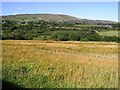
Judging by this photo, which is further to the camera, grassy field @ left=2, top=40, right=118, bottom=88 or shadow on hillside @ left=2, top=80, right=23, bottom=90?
grassy field @ left=2, top=40, right=118, bottom=88

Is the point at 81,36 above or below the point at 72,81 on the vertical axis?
below

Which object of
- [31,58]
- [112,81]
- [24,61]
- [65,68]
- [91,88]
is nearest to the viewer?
[91,88]

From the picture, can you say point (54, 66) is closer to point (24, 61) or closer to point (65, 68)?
point (65, 68)

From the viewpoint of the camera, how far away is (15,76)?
1254 centimetres

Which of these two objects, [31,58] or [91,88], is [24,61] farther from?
[91,88]

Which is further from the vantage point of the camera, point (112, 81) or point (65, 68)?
point (65, 68)

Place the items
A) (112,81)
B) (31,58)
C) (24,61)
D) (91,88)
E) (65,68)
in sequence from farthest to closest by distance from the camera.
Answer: (31,58)
(24,61)
(65,68)
(112,81)
(91,88)

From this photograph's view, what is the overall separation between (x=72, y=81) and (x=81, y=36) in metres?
75.1

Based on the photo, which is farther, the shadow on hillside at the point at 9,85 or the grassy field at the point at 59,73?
the grassy field at the point at 59,73

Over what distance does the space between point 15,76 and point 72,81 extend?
8.09 ft

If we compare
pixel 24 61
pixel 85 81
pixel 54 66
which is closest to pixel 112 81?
pixel 85 81

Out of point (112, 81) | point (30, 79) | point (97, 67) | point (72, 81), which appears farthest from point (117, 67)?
point (30, 79)

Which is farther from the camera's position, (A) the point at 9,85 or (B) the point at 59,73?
(B) the point at 59,73

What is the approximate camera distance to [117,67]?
13.9 meters
